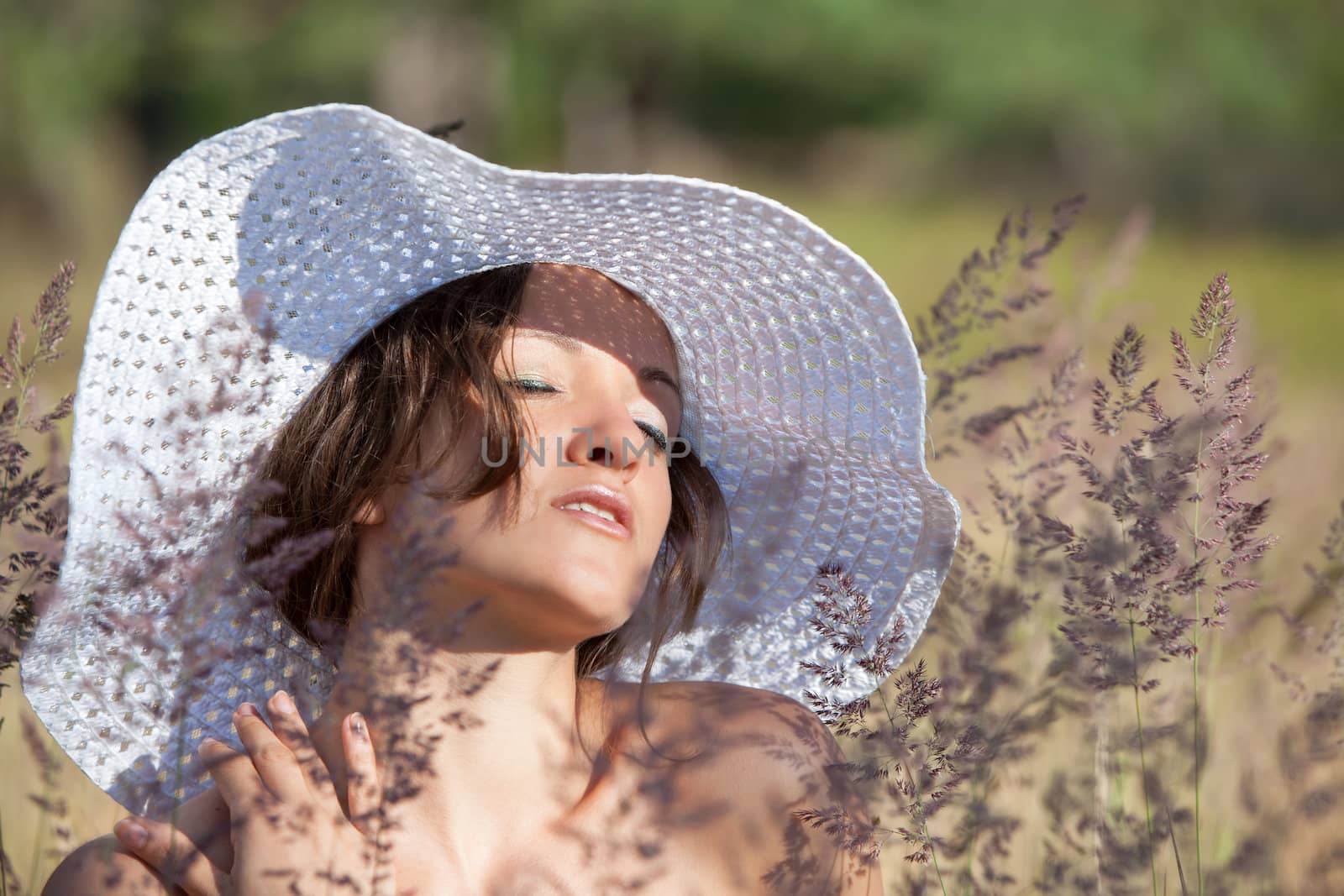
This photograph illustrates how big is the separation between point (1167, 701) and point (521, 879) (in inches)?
39.5

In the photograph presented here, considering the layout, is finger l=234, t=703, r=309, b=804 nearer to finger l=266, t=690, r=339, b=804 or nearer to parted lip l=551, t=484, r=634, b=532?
finger l=266, t=690, r=339, b=804

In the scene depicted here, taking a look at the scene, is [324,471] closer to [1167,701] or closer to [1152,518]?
[1152,518]

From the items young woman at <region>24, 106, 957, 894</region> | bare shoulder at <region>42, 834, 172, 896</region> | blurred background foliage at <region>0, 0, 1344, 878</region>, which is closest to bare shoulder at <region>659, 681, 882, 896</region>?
young woman at <region>24, 106, 957, 894</region>

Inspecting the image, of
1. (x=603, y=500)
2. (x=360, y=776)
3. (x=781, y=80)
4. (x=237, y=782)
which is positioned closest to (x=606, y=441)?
(x=603, y=500)

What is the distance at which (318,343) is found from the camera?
1.86 meters

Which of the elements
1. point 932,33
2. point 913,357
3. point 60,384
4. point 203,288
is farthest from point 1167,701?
point 932,33

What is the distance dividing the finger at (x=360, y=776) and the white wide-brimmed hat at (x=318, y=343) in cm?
16

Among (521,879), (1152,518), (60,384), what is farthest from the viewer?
(60,384)

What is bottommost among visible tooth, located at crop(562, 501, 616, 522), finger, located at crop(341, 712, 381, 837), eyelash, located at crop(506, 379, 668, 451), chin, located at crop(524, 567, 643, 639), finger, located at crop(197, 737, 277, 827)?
finger, located at crop(197, 737, 277, 827)

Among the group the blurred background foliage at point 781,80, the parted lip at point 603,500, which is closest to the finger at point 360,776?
the parted lip at point 603,500

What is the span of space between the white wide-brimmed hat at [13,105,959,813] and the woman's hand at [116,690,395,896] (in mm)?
101

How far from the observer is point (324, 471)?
184cm

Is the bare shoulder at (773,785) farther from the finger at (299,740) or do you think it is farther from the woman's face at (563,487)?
the finger at (299,740)

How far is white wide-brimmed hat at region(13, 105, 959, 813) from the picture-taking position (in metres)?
1.69
